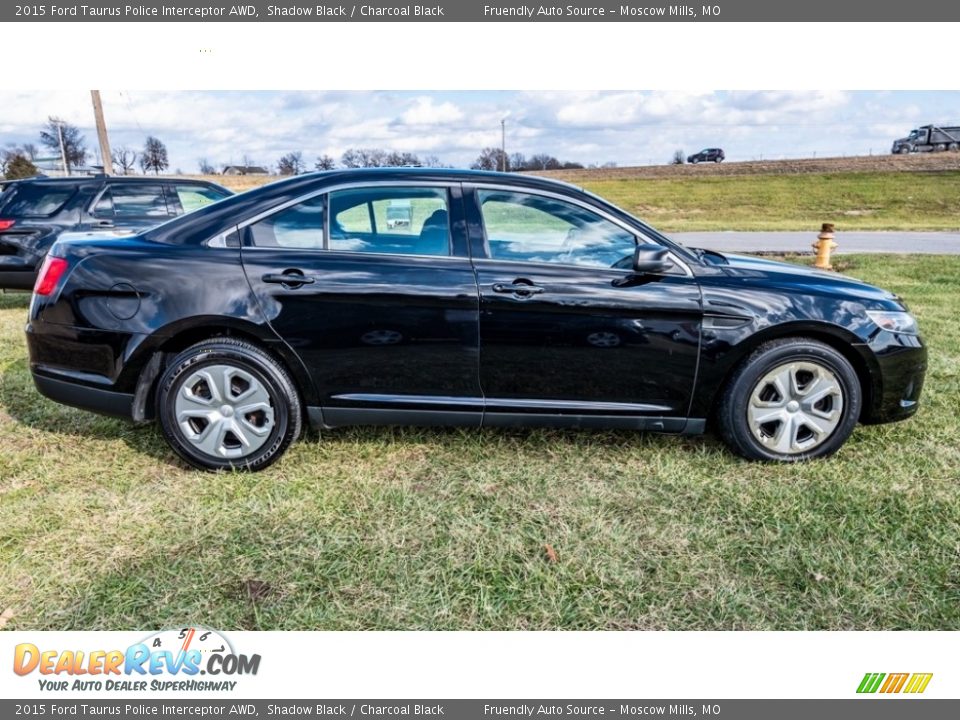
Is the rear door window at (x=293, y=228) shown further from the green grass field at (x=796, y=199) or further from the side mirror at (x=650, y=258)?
the green grass field at (x=796, y=199)

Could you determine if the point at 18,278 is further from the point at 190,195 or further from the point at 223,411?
the point at 223,411

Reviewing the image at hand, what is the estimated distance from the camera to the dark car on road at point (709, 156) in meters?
54.1

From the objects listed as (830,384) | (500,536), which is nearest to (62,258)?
(500,536)

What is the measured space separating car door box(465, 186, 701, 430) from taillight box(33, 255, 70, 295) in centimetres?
214

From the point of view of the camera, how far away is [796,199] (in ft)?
112

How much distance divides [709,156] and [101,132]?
48.7 metres

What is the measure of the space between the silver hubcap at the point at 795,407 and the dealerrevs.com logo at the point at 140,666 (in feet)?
8.71

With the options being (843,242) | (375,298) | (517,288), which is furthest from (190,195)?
(843,242)

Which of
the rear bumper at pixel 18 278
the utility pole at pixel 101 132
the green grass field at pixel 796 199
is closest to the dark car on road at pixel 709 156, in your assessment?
the green grass field at pixel 796 199

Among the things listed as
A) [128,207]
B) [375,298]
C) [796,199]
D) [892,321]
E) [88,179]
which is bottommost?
[796,199]

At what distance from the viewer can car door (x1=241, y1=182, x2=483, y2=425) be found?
312 centimetres

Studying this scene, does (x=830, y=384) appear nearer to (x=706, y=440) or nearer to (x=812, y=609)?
(x=706, y=440)

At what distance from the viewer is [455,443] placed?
11.9 feet

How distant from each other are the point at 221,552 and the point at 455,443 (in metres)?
1.43
